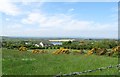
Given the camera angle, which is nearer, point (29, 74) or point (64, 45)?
point (29, 74)

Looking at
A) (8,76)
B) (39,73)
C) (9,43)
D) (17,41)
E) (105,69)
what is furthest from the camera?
Answer: (17,41)

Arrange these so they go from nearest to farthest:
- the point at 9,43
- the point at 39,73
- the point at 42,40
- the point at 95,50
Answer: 1. the point at 39,73
2. the point at 95,50
3. the point at 9,43
4. the point at 42,40

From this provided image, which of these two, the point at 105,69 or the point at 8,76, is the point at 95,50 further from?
the point at 8,76

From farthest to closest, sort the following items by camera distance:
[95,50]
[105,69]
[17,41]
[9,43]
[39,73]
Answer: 1. [17,41]
2. [9,43]
3. [95,50]
4. [105,69]
5. [39,73]

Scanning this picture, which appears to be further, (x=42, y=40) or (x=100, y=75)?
(x=42, y=40)

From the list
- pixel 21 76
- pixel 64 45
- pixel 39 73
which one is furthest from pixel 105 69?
pixel 64 45

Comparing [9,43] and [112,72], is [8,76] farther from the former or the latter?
[9,43]

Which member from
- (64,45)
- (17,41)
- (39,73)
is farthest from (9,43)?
→ (39,73)

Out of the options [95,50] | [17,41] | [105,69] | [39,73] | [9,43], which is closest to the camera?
[39,73]
